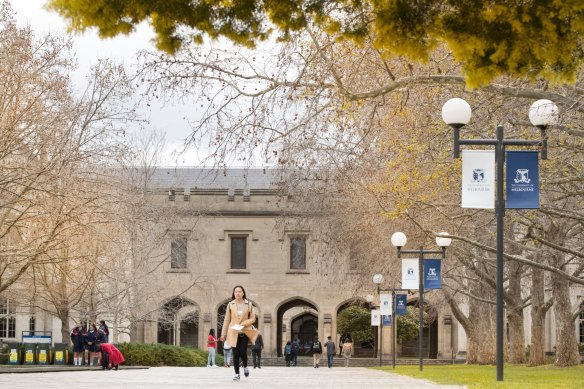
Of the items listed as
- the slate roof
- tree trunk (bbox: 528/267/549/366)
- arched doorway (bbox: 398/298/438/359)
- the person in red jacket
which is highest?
the slate roof

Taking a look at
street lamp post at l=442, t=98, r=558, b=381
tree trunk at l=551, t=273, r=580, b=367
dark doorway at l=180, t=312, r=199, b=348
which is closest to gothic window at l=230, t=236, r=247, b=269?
dark doorway at l=180, t=312, r=199, b=348

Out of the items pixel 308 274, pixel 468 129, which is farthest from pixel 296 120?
pixel 308 274

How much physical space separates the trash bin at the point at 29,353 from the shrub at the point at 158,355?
5281 millimetres

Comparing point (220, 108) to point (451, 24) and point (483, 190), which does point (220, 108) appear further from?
point (451, 24)

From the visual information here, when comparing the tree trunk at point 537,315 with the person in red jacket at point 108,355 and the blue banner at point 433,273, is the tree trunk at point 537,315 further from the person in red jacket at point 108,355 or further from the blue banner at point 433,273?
the person in red jacket at point 108,355

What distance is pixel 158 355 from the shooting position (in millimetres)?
45688

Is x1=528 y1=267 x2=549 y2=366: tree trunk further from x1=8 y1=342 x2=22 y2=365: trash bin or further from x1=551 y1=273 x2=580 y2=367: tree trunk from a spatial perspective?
x1=8 y1=342 x2=22 y2=365: trash bin

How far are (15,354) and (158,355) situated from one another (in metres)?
8.13

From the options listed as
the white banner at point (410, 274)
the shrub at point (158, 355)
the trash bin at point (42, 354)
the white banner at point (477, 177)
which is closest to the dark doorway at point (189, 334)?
the shrub at point (158, 355)

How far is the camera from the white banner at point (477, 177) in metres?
18.4

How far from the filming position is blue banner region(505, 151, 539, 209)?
59.7ft

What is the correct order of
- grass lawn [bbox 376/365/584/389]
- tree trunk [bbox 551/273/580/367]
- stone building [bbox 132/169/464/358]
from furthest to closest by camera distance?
stone building [bbox 132/169/464/358] < tree trunk [bbox 551/273/580/367] < grass lawn [bbox 376/365/584/389]

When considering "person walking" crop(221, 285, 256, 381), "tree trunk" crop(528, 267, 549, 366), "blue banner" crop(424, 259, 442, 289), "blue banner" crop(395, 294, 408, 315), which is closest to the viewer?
"person walking" crop(221, 285, 256, 381)

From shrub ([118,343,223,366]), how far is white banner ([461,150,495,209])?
→ 2748cm
